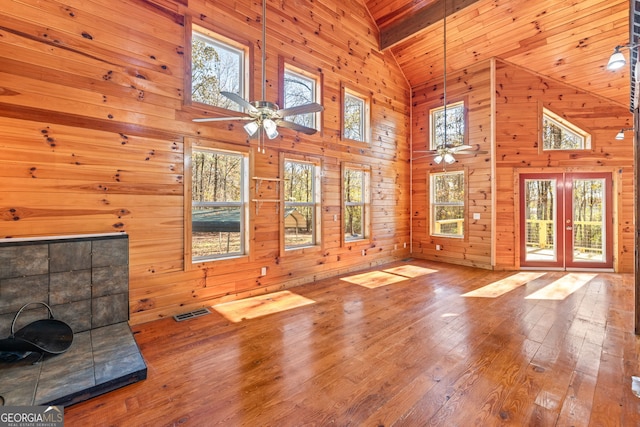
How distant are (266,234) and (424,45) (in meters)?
5.93

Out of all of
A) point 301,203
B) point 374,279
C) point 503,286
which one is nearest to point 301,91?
point 301,203

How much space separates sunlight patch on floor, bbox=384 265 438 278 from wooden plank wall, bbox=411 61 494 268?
3.58 feet

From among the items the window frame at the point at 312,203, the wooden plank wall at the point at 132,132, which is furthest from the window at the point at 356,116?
the window frame at the point at 312,203

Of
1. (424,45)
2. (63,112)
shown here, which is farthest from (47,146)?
(424,45)

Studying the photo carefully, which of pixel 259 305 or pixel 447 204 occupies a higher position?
pixel 447 204

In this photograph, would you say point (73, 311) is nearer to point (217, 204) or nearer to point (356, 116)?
point (217, 204)

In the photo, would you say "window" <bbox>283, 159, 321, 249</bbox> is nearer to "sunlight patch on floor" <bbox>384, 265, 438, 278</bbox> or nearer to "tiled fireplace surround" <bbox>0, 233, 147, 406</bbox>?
"sunlight patch on floor" <bbox>384, 265, 438, 278</bbox>

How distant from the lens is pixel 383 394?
6.99 ft

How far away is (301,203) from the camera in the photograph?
210 inches

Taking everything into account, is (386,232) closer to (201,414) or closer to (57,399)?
(201,414)

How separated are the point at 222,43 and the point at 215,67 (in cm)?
40

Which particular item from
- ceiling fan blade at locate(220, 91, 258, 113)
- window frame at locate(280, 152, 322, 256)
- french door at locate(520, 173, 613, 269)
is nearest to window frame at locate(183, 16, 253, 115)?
window frame at locate(280, 152, 322, 256)

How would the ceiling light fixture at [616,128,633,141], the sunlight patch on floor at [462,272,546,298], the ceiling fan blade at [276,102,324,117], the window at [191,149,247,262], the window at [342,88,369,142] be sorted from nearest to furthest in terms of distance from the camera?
the ceiling fan blade at [276,102,324,117], the window at [191,149,247,262], the sunlight patch on floor at [462,272,546,298], the ceiling light fixture at [616,128,633,141], the window at [342,88,369,142]

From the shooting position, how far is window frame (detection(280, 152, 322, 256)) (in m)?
4.87
